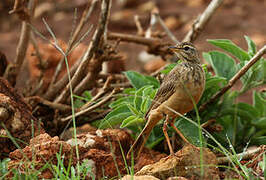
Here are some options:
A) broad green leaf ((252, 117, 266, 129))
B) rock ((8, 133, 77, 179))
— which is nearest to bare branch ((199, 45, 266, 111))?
broad green leaf ((252, 117, 266, 129))

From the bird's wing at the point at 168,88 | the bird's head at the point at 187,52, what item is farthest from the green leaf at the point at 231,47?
the bird's wing at the point at 168,88

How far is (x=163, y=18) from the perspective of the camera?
28.8ft

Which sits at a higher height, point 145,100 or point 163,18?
point 163,18

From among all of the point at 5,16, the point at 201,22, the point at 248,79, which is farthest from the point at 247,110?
the point at 5,16

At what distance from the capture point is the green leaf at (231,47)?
3715 mm

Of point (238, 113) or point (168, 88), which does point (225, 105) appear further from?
point (168, 88)

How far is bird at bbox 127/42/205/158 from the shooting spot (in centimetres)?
318

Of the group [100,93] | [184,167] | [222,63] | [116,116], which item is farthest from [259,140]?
[100,93]

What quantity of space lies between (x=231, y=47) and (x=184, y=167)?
4.47ft

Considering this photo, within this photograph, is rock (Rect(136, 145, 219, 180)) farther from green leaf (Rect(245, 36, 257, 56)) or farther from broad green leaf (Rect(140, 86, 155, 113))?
green leaf (Rect(245, 36, 257, 56))

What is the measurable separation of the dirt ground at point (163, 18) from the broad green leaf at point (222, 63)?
314 cm

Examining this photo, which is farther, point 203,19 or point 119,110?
point 203,19

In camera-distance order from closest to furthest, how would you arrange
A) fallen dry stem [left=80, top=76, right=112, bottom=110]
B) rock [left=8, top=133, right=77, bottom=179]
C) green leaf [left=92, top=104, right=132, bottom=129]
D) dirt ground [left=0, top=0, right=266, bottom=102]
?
rock [left=8, top=133, right=77, bottom=179] → green leaf [left=92, top=104, right=132, bottom=129] → fallen dry stem [left=80, top=76, right=112, bottom=110] → dirt ground [left=0, top=0, right=266, bottom=102]

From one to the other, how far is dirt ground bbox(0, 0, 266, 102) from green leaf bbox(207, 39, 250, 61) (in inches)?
128
